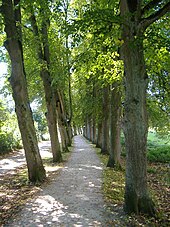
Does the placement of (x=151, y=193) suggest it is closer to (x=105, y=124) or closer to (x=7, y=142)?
(x=105, y=124)

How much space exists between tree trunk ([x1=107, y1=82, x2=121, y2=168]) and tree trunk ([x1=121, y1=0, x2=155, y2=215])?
286 inches

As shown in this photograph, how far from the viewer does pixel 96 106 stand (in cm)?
2273

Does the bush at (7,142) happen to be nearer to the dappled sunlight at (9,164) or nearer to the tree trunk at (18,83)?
the dappled sunlight at (9,164)

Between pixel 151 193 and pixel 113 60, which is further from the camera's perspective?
pixel 113 60

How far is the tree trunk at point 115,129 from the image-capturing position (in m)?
14.1

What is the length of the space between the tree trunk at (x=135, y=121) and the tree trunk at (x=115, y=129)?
726cm

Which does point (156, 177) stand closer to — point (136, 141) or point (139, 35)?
point (136, 141)

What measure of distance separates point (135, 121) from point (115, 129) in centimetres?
763

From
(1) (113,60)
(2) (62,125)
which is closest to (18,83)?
(1) (113,60)

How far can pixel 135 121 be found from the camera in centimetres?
651

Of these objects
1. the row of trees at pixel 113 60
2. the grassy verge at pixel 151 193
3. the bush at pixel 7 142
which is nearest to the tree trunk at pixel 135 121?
the row of trees at pixel 113 60

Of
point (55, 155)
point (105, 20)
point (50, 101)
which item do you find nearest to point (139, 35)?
point (105, 20)

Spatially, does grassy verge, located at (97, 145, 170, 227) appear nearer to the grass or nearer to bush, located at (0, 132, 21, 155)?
the grass

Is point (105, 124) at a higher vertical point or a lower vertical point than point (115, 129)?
higher
